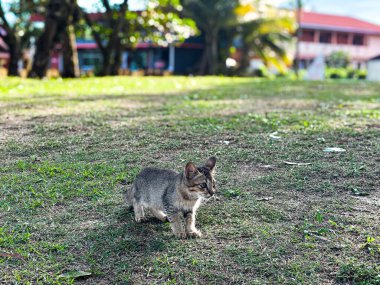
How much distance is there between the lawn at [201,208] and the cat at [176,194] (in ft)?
0.40

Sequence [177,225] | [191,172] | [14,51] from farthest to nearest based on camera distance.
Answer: [14,51] < [177,225] < [191,172]

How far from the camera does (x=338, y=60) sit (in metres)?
49.5

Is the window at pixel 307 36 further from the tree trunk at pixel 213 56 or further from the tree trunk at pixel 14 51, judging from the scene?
the tree trunk at pixel 14 51

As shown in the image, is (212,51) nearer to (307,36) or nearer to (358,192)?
(307,36)

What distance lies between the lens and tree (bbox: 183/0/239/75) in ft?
116

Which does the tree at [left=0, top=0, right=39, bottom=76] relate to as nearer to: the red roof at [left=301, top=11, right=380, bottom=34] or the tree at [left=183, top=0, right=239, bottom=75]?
the tree at [left=183, top=0, right=239, bottom=75]

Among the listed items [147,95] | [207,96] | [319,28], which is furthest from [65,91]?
[319,28]

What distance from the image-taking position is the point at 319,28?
51.4 m

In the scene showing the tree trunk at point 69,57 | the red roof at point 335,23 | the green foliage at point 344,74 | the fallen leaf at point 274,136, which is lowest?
the green foliage at point 344,74

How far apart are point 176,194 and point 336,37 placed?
52916mm

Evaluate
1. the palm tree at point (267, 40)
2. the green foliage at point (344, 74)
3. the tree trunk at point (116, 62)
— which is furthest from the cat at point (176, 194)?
the green foliage at point (344, 74)

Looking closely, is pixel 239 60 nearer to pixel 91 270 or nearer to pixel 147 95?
pixel 147 95

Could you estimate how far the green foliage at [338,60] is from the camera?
49.3 metres

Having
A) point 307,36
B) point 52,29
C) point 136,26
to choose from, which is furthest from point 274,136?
point 307,36
